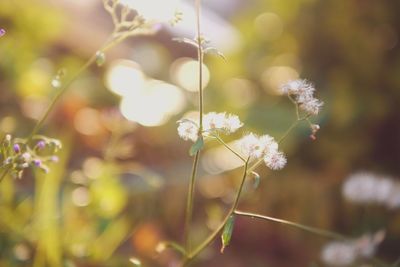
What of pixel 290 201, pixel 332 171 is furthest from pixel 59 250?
pixel 332 171

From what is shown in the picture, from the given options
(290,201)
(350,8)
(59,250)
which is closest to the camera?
(59,250)

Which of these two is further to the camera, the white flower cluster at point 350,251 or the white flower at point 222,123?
the white flower cluster at point 350,251

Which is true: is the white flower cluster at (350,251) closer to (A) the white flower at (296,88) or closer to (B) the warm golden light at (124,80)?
(A) the white flower at (296,88)

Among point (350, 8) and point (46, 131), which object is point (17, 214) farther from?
point (350, 8)

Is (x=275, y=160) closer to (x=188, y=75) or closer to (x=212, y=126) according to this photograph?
(x=212, y=126)

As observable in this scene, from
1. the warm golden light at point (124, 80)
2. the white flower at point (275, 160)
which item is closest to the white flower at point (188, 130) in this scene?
the white flower at point (275, 160)

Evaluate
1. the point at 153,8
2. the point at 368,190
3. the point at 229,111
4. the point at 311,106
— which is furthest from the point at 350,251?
the point at 229,111

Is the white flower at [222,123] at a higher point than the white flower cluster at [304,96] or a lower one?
lower

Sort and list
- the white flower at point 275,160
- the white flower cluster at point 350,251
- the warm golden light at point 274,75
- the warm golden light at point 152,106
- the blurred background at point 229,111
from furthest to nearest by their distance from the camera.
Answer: the warm golden light at point 274,75, the warm golden light at point 152,106, the blurred background at point 229,111, the white flower cluster at point 350,251, the white flower at point 275,160
